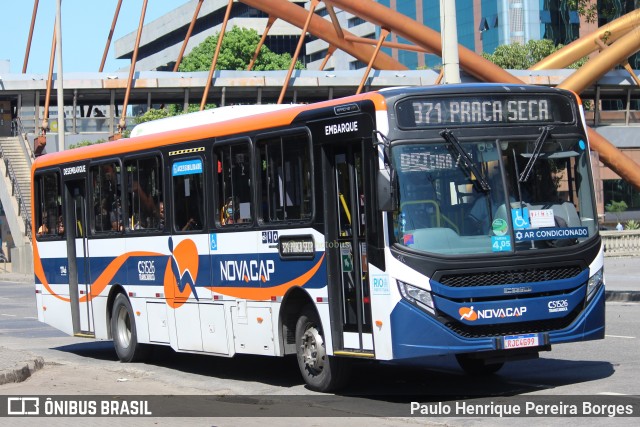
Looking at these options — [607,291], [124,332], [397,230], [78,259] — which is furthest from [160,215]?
[607,291]

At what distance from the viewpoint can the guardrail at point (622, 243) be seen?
156 ft

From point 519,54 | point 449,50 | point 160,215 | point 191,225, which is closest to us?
point 191,225

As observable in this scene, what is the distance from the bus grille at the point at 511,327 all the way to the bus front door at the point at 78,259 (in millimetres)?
8798

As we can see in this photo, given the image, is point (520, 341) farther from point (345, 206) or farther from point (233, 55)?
point (233, 55)

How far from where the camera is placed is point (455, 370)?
1451 centimetres

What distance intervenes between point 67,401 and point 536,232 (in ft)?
17.9

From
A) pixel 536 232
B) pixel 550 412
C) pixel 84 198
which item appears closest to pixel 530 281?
pixel 536 232

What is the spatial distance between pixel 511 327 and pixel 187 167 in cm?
575

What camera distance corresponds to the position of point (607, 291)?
27312 millimetres

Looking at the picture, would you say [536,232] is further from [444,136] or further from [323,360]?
[323,360]

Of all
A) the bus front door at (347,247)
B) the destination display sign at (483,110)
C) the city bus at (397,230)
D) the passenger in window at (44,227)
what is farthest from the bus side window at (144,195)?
the destination display sign at (483,110)

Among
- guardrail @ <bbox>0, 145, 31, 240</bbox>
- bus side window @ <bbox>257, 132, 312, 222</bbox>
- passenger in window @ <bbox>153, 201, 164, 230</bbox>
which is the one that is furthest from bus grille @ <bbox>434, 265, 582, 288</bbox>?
guardrail @ <bbox>0, 145, 31, 240</bbox>

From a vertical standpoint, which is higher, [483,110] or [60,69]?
[60,69]

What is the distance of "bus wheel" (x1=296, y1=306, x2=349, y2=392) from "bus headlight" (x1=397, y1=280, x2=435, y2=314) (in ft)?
5.31
